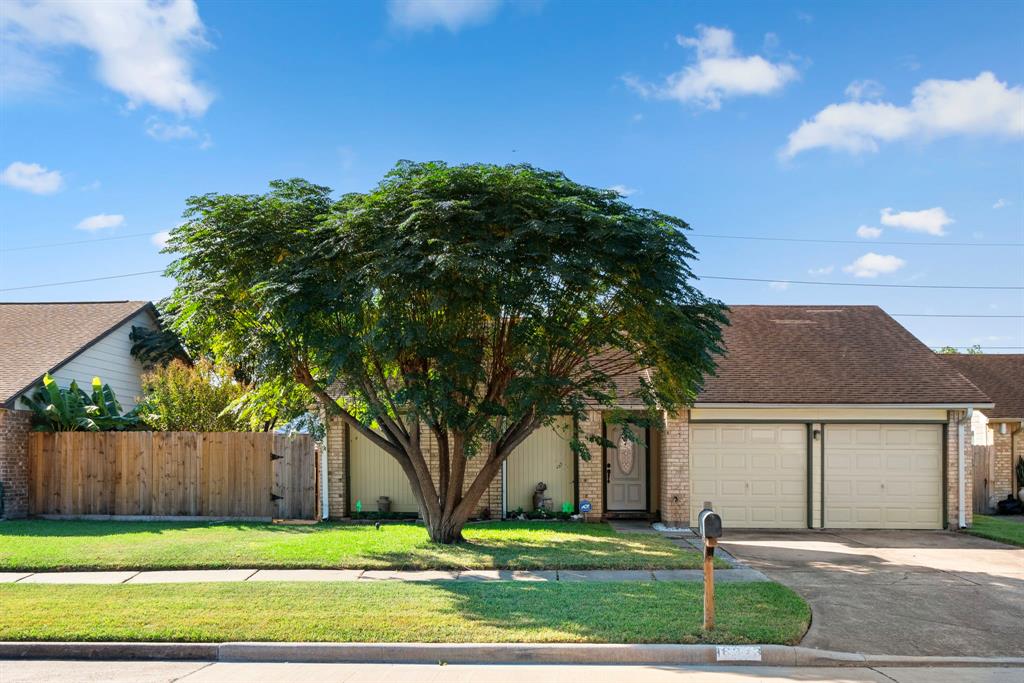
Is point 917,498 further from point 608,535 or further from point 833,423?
point 608,535

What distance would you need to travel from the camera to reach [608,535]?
1453 centimetres

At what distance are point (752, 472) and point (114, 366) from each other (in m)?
17.7

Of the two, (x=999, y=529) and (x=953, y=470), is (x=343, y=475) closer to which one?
(x=953, y=470)

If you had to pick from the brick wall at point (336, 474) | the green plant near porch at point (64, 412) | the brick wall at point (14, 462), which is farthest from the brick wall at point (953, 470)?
the brick wall at point (14, 462)

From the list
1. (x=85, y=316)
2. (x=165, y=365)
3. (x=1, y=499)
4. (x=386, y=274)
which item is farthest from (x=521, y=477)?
(x=85, y=316)

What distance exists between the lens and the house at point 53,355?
55.2 feet

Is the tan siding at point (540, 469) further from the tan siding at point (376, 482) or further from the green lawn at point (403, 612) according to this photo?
the green lawn at point (403, 612)

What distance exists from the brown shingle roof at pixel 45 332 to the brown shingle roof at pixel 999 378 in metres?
22.7

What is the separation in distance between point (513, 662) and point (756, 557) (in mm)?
6584

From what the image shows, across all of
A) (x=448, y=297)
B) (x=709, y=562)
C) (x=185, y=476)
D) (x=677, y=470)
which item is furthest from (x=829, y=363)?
(x=185, y=476)

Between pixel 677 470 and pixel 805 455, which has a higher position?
pixel 805 455

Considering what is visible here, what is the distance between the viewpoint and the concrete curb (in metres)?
7.36

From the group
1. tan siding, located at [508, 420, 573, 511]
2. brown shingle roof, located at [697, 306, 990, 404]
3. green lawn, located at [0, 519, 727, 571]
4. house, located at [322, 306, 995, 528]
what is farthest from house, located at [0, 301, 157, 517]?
brown shingle roof, located at [697, 306, 990, 404]

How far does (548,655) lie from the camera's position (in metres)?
7.38
